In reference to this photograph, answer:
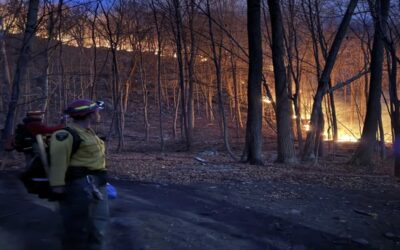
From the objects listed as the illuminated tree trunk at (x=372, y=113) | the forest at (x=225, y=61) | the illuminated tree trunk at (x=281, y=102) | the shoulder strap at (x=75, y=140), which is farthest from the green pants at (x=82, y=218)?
the illuminated tree trunk at (x=372, y=113)

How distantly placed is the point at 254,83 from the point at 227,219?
8.23 metres

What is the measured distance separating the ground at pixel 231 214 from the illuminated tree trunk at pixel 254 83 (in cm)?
377

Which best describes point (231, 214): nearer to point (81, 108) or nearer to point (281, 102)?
point (81, 108)

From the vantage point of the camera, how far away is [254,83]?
14711 millimetres

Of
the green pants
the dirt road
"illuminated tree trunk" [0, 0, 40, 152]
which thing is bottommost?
the dirt road

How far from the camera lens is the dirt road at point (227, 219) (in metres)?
5.90

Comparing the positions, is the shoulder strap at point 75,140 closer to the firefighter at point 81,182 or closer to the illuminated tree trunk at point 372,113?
the firefighter at point 81,182

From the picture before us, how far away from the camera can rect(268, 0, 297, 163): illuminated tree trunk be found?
598 inches

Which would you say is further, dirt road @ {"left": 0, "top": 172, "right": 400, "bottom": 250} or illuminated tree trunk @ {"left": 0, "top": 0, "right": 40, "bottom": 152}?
illuminated tree trunk @ {"left": 0, "top": 0, "right": 40, "bottom": 152}

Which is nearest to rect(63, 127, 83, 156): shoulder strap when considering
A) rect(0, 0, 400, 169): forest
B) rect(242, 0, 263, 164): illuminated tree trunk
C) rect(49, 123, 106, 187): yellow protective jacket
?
rect(49, 123, 106, 187): yellow protective jacket

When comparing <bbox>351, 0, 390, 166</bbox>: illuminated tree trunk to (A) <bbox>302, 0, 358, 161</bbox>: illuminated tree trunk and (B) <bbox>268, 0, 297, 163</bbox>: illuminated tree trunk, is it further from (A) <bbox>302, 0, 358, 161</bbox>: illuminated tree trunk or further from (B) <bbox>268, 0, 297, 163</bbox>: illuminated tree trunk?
(B) <bbox>268, 0, 297, 163</bbox>: illuminated tree trunk

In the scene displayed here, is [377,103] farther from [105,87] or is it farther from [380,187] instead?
[105,87]

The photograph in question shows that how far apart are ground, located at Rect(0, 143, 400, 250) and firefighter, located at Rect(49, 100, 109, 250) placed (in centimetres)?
129

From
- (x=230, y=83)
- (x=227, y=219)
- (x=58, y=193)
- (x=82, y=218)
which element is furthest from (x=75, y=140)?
(x=230, y=83)
